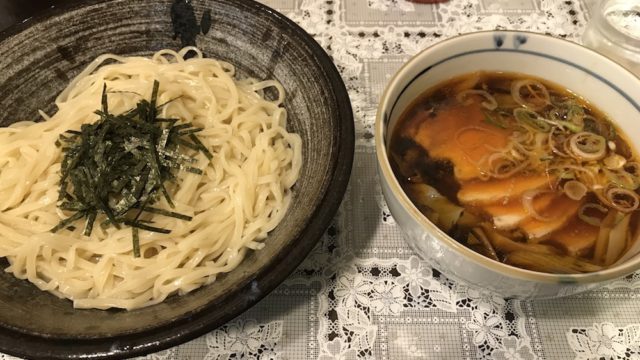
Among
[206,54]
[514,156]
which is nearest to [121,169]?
[206,54]

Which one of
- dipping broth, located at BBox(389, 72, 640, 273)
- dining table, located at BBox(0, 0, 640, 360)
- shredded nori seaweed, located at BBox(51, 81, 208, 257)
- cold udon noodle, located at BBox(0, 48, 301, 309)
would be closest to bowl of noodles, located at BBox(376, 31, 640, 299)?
dipping broth, located at BBox(389, 72, 640, 273)

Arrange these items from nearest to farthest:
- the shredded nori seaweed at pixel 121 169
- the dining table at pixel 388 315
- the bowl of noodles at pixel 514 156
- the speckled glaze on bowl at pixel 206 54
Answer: the speckled glaze on bowl at pixel 206 54
the bowl of noodles at pixel 514 156
the dining table at pixel 388 315
the shredded nori seaweed at pixel 121 169

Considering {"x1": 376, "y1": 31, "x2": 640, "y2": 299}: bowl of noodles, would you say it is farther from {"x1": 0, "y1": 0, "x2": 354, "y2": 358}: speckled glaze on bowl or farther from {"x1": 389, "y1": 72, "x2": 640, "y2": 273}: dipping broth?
{"x1": 0, "y1": 0, "x2": 354, "y2": 358}: speckled glaze on bowl

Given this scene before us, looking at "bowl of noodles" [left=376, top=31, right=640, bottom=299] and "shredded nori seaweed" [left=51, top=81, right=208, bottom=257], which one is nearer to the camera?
"bowl of noodles" [left=376, top=31, right=640, bottom=299]

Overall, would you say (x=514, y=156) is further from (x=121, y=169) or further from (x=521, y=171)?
(x=121, y=169)

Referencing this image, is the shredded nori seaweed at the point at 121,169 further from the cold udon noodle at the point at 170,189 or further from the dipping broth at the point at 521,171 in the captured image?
the dipping broth at the point at 521,171

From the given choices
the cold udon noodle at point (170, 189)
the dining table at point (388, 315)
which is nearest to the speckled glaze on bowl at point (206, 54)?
the cold udon noodle at point (170, 189)
